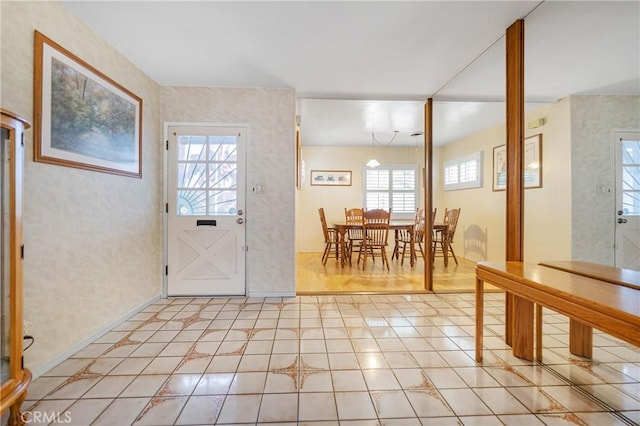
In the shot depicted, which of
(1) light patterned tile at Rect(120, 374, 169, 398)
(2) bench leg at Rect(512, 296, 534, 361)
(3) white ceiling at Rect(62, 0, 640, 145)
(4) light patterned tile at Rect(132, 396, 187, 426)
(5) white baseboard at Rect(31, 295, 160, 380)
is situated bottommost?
(4) light patterned tile at Rect(132, 396, 187, 426)

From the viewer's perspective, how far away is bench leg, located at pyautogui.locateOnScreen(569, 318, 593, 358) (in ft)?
5.78

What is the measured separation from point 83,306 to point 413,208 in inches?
223

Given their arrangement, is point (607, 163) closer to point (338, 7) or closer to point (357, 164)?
point (338, 7)

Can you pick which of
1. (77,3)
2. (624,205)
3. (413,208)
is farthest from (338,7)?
(413,208)

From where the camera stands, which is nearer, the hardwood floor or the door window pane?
the door window pane

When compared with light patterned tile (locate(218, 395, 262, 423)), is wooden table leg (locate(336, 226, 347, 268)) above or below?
above

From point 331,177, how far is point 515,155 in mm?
4189

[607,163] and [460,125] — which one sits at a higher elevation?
[460,125]

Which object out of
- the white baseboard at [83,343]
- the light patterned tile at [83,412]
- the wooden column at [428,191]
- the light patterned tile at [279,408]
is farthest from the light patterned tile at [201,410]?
the wooden column at [428,191]

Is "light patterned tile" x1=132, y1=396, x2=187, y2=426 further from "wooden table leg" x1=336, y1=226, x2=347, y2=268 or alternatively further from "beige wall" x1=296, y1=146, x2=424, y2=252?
"beige wall" x1=296, y1=146, x2=424, y2=252

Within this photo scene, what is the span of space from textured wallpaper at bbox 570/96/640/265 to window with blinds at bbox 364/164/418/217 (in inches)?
131

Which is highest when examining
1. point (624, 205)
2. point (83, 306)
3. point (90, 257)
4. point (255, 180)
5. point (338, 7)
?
point (338, 7)

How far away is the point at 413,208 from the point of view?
5.98m

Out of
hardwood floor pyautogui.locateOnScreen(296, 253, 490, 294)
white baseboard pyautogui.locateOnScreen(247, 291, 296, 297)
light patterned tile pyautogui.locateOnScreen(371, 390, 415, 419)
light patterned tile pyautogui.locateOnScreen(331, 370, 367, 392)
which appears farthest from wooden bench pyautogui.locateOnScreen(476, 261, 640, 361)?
white baseboard pyautogui.locateOnScreen(247, 291, 296, 297)
